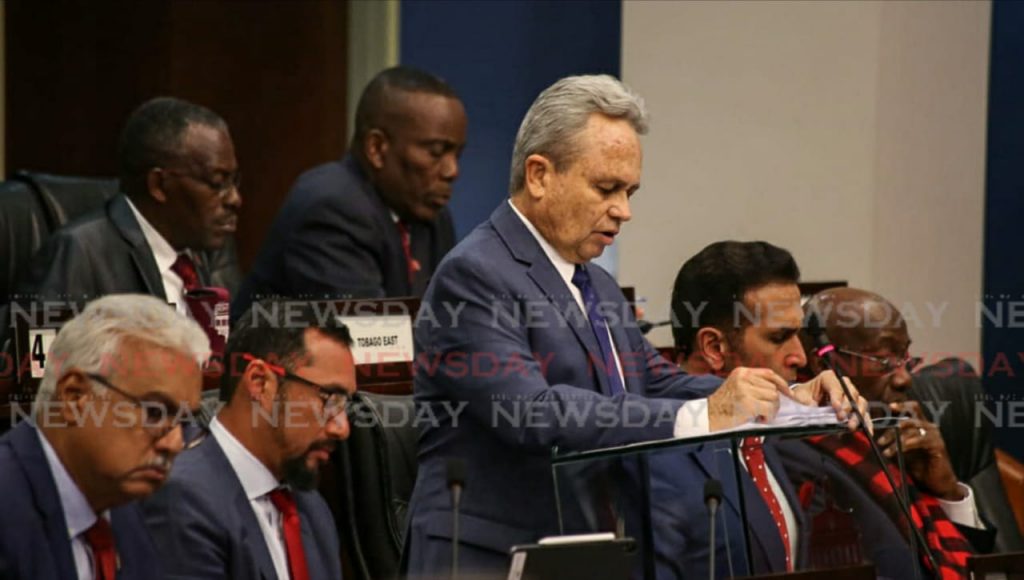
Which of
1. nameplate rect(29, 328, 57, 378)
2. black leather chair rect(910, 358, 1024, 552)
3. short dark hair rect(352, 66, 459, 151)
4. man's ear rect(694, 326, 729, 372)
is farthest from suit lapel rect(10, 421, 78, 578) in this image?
black leather chair rect(910, 358, 1024, 552)

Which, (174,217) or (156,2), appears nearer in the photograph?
Result: (174,217)

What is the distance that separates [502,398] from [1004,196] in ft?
11.9

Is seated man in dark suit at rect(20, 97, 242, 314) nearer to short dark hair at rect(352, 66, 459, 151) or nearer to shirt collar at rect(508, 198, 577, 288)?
short dark hair at rect(352, 66, 459, 151)

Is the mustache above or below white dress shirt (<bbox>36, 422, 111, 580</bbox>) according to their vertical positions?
above

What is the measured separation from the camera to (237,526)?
2822mm

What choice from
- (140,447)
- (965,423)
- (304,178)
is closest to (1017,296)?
(965,423)

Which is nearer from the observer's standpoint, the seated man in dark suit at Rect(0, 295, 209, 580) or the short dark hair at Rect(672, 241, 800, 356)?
the seated man in dark suit at Rect(0, 295, 209, 580)

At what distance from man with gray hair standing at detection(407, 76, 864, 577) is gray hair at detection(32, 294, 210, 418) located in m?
0.44

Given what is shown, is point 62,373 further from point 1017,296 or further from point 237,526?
point 1017,296

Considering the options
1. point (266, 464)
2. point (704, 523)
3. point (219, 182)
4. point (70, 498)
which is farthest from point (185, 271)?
point (704, 523)

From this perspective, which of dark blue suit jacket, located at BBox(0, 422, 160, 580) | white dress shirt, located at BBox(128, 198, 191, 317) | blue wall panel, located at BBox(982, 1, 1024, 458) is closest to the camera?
dark blue suit jacket, located at BBox(0, 422, 160, 580)

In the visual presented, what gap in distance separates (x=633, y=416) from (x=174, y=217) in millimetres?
2077

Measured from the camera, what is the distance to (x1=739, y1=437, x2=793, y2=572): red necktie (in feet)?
8.21

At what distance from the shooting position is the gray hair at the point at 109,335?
2531mm
